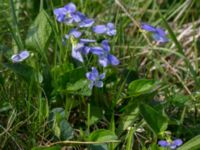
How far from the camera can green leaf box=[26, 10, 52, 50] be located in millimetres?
1455

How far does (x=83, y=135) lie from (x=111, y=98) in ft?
0.57

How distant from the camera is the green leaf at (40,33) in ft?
4.77

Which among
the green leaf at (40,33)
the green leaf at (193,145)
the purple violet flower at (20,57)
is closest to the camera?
the green leaf at (193,145)

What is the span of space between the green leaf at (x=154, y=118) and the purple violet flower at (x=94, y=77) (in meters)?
0.11

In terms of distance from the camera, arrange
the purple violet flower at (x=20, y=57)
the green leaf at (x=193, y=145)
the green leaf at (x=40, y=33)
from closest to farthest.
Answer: the green leaf at (x=193, y=145), the purple violet flower at (x=20, y=57), the green leaf at (x=40, y=33)

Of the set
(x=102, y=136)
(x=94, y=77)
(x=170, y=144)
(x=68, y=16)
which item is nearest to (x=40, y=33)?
(x=68, y=16)

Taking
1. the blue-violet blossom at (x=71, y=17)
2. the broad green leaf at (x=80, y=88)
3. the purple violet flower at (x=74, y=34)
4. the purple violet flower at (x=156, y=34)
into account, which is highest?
the blue-violet blossom at (x=71, y=17)

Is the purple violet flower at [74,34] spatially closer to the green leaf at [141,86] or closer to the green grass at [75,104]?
the green grass at [75,104]

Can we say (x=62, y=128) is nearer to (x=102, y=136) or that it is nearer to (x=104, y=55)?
(x=102, y=136)

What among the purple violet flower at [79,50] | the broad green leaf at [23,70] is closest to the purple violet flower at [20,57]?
the broad green leaf at [23,70]

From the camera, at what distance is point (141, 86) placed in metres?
1.39

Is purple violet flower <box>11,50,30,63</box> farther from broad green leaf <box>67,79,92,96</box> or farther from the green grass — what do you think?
broad green leaf <box>67,79,92,96</box>

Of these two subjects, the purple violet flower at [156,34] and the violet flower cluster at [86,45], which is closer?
the violet flower cluster at [86,45]

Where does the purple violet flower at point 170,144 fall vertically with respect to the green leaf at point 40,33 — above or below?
below
